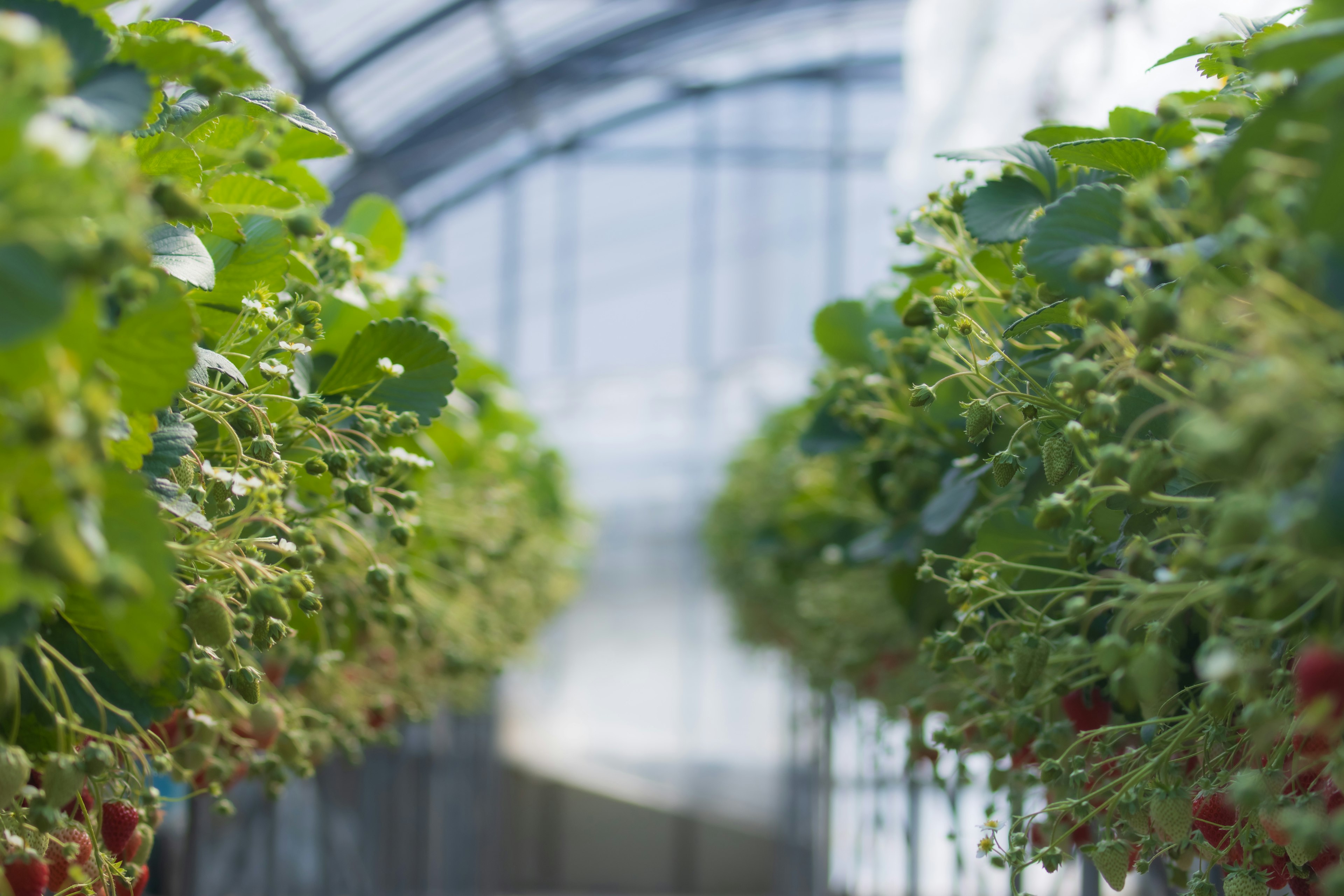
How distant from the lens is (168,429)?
56cm

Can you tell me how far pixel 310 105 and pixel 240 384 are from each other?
135 inches

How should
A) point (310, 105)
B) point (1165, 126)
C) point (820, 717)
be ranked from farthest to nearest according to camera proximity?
point (310, 105) → point (820, 717) → point (1165, 126)

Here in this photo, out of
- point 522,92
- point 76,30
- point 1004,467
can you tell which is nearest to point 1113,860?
point 1004,467

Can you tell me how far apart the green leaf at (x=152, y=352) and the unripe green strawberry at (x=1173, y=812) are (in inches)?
21.3

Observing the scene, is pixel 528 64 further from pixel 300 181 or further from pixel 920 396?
pixel 920 396

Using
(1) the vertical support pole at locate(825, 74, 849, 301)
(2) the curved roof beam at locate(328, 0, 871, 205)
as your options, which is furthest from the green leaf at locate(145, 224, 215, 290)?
(1) the vertical support pole at locate(825, 74, 849, 301)

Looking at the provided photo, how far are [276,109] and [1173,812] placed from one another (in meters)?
0.61

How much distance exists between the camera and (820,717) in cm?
279

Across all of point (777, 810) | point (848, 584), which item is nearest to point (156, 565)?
point (848, 584)

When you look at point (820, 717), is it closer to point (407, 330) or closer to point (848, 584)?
point (848, 584)

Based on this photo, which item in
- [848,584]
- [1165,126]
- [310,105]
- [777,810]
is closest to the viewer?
[1165,126]

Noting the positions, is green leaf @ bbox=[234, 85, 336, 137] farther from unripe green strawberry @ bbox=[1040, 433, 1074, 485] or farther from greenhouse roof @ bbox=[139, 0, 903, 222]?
greenhouse roof @ bbox=[139, 0, 903, 222]

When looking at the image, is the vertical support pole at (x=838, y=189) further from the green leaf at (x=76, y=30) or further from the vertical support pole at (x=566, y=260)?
the green leaf at (x=76, y=30)

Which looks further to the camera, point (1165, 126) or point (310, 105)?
point (310, 105)
